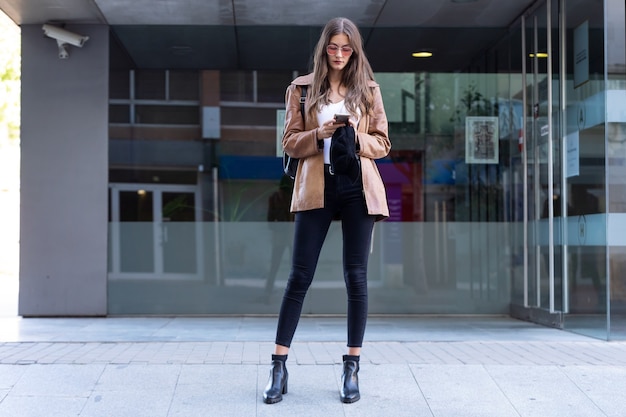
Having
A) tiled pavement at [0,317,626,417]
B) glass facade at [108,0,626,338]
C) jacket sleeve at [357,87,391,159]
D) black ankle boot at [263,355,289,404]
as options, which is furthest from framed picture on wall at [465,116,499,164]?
black ankle boot at [263,355,289,404]

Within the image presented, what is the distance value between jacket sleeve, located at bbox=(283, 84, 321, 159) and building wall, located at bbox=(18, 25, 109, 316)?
437 centimetres

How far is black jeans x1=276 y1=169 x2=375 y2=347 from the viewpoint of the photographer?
12.8 ft

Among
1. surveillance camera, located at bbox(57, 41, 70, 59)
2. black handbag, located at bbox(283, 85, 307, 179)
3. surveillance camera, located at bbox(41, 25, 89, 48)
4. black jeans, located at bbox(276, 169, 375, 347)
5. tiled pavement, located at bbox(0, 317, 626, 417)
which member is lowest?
tiled pavement, located at bbox(0, 317, 626, 417)

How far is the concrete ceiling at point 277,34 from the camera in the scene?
7754 mm

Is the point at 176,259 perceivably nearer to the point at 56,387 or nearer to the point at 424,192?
the point at 424,192

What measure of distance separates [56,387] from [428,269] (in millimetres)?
4743

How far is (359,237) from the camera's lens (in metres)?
3.93

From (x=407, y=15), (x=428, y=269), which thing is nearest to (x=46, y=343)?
(x=428, y=269)

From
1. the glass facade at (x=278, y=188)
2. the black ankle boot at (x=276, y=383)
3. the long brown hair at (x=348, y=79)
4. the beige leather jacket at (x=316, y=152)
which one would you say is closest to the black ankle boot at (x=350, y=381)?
the black ankle boot at (x=276, y=383)

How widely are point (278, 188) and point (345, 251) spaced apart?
4195 millimetres

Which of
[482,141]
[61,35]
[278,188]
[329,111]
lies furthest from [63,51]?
[329,111]

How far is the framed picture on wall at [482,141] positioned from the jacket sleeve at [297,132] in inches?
176

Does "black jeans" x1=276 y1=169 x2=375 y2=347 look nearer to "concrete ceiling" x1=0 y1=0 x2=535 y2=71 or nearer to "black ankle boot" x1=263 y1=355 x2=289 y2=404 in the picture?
"black ankle boot" x1=263 y1=355 x2=289 y2=404

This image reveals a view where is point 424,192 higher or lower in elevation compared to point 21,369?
higher
